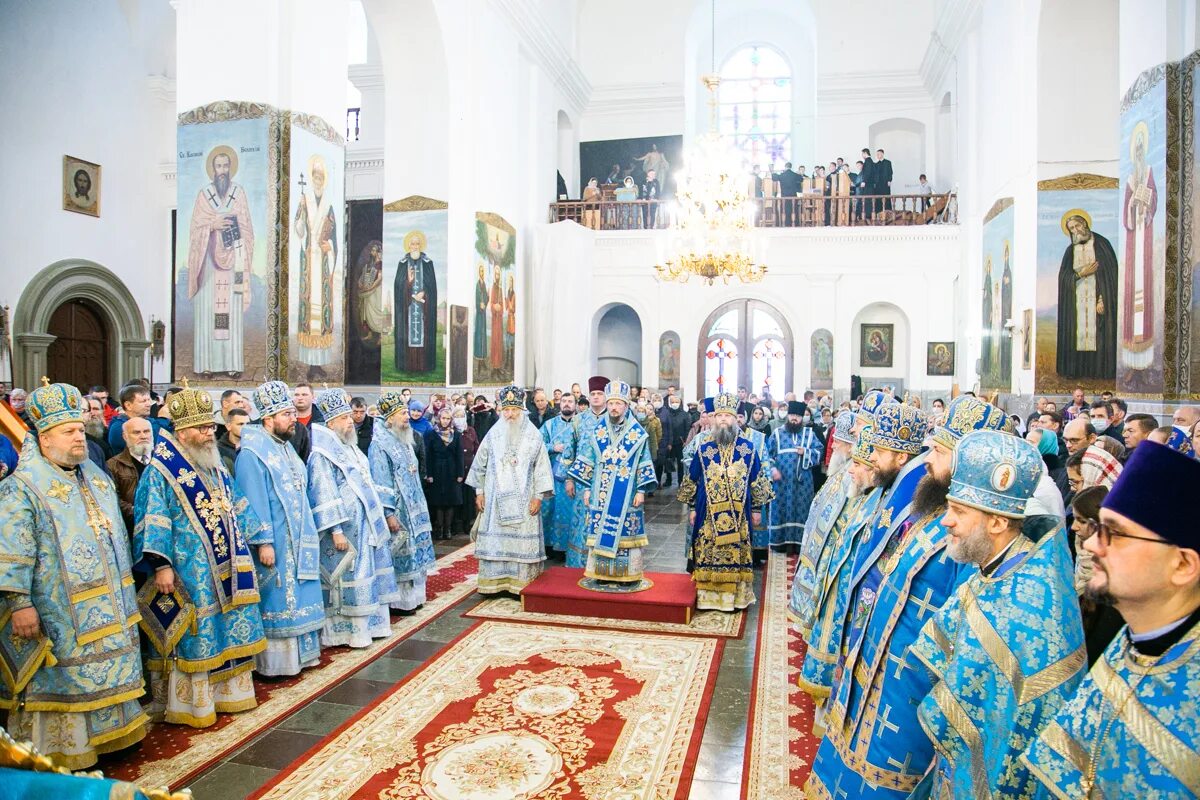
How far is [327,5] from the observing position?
30.0ft

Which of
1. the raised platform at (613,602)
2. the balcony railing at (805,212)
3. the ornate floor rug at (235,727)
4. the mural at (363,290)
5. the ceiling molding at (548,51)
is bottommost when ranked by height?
the ornate floor rug at (235,727)

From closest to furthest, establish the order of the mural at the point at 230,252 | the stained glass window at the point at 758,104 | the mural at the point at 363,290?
the mural at the point at 230,252, the mural at the point at 363,290, the stained glass window at the point at 758,104

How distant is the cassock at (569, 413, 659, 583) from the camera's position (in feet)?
22.4

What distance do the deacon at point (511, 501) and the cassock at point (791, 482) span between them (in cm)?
309

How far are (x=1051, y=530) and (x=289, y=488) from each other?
4342 millimetres

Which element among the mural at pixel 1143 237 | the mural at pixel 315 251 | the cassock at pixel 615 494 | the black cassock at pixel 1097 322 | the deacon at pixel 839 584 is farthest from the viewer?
the black cassock at pixel 1097 322

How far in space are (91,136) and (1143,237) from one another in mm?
15526

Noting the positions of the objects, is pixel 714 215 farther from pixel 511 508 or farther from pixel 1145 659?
pixel 1145 659

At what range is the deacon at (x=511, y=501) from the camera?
716 cm

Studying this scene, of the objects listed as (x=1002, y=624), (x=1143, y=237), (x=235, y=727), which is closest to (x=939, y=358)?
(x=1143, y=237)

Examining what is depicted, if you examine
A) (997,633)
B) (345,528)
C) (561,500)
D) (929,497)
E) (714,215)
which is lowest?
(561,500)

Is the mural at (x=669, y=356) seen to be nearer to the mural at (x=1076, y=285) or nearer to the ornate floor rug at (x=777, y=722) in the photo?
the mural at (x=1076, y=285)

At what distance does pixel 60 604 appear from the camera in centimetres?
370

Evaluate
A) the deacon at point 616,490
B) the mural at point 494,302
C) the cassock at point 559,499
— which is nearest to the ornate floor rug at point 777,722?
the deacon at point 616,490
